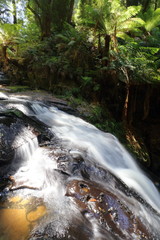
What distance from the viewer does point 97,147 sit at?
419 cm

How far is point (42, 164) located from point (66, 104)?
3.99 m

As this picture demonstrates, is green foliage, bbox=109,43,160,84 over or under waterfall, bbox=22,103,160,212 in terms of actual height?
over

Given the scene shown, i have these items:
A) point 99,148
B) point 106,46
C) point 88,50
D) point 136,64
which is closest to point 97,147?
point 99,148

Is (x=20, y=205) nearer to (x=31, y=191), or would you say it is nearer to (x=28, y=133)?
(x=31, y=191)

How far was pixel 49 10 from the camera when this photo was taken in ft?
31.7

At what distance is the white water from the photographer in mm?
3608

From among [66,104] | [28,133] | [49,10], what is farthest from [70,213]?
[49,10]

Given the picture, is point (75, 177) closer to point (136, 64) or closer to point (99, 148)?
point (99, 148)

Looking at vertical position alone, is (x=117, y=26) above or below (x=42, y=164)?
above

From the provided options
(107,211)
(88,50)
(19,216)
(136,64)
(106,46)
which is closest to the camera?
(19,216)

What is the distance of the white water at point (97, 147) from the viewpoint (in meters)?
3.61

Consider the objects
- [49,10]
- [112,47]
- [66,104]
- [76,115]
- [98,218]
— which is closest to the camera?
[98,218]

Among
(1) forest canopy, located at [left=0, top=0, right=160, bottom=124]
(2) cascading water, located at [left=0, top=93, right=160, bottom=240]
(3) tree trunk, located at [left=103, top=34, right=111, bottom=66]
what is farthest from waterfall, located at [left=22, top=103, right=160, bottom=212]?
(3) tree trunk, located at [left=103, top=34, right=111, bottom=66]

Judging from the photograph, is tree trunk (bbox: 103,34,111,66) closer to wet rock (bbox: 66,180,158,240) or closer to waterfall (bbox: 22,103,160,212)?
waterfall (bbox: 22,103,160,212)
